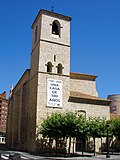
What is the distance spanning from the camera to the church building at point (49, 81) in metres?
29.4

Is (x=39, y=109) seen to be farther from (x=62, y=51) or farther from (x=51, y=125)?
(x=62, y=51)

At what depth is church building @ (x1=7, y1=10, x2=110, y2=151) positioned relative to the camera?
29406 millimetres

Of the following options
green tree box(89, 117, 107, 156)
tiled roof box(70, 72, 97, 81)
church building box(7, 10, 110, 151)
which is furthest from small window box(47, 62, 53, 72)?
Answer: green tree box(89, 117, 107, 156)

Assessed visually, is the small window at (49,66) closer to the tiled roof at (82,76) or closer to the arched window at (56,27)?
the arched window at (56,27)

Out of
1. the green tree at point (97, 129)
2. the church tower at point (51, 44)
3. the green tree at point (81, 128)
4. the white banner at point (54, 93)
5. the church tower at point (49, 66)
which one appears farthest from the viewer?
the church tower at point (51, 44)

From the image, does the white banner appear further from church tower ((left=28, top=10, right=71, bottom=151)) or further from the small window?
the small window

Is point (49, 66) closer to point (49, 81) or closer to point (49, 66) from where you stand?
point (49, 66)

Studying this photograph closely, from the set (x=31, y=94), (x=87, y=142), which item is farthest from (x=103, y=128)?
(x=31, y=94)

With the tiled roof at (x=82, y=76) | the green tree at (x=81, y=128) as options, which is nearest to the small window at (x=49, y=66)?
the tiled roof at (x=82, y=76)

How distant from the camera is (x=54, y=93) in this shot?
29.9 m

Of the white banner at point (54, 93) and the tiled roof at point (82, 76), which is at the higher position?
the tiled roof at point (82, 76)

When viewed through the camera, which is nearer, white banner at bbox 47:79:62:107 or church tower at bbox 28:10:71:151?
church tower at bbox 28:10:71:151

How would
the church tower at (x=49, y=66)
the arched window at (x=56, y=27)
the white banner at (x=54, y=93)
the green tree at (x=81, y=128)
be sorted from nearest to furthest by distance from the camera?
the green tree at (x=81, y=128) → the church tower at (x=49, y=66) → the white banner at (x=54, y=93) → the arched window at (x=56, y=27)

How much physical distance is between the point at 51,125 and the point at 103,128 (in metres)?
5.63
